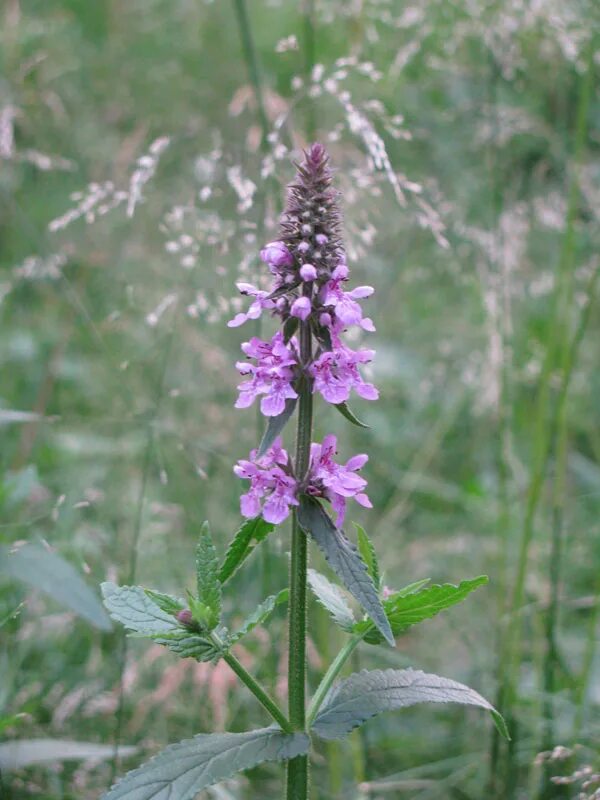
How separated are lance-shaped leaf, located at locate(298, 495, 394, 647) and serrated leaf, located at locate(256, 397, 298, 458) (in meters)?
0.12

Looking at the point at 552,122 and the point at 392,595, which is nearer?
the point at 392,595

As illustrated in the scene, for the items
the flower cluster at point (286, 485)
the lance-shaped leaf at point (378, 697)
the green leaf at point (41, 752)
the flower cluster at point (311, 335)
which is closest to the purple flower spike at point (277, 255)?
the flower cluster at point (311, 335)

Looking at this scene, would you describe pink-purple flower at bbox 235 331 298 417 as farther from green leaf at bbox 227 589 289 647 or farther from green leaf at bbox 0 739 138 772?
green leaf at bbox 0 739 138 772

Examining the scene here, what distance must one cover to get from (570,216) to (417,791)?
4.66ft

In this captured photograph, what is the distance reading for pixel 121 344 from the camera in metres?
3.42

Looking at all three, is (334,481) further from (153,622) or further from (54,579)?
(54,579)

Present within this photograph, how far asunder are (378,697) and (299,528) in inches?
10.0

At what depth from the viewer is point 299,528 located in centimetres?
118

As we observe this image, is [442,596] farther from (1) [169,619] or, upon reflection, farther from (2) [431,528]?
(2) [431,528]

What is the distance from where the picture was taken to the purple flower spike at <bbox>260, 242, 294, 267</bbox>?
115cm

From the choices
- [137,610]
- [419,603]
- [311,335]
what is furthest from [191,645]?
[311,335]

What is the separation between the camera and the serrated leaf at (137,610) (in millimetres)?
1155

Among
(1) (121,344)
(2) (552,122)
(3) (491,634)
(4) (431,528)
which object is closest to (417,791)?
(3) (491,634)

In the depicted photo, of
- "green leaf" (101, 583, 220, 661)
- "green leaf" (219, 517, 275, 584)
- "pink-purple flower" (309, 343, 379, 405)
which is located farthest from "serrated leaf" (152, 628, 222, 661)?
"pink-purple flower" (309, 343, 379, 405)
